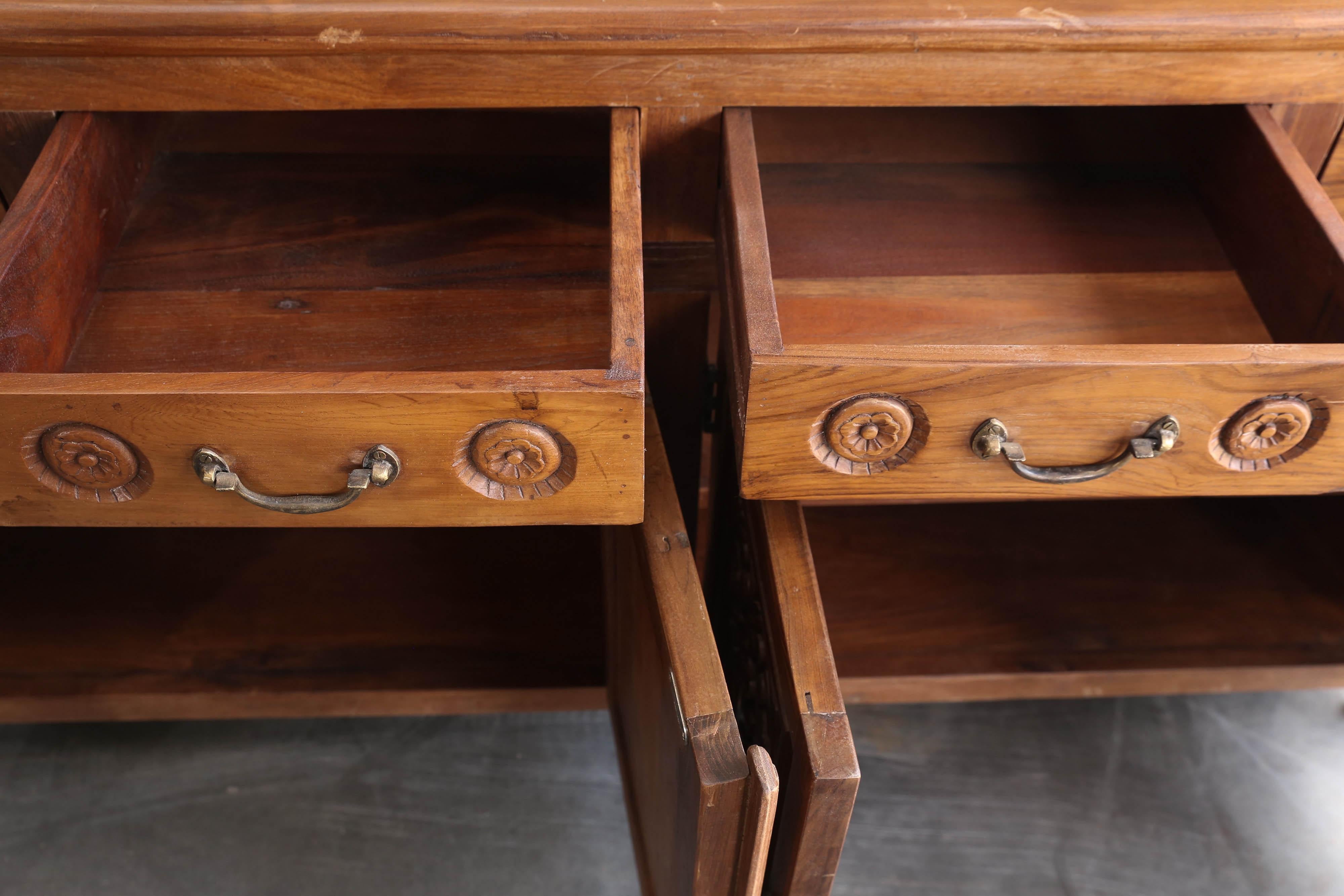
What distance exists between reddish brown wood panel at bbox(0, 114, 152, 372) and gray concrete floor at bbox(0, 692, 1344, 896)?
518mm

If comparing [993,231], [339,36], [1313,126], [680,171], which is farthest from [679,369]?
[1313,126]

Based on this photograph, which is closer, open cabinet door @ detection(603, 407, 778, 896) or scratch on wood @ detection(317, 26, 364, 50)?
open cabinet door @ detection(603, 407, 778, 896)

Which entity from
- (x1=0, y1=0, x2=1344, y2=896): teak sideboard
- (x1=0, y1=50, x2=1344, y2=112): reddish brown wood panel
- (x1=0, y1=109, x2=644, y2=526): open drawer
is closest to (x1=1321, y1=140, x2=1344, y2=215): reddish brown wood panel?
(x1=0, y1=0, x2=1344, y2=896): teak sideboard

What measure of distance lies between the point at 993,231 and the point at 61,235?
0.70 m

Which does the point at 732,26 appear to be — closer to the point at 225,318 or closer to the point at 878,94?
the point at 878,94

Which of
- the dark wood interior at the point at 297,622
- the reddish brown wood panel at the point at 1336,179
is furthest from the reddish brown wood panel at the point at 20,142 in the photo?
the reddish brown wood panel at the point at 1336,179

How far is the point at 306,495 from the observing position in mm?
662

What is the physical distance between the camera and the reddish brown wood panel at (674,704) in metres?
0.60

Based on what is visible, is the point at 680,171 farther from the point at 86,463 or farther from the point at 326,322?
the point at 86,463

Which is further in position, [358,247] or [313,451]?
[358,247]

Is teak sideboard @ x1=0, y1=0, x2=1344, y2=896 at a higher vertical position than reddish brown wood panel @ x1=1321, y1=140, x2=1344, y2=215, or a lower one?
lower

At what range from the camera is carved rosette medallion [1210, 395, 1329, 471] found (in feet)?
2.16

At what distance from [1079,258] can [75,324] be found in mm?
760

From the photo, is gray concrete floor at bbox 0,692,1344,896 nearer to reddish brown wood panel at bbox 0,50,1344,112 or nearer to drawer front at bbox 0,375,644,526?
drawer front at bbox 0,375,644,526
